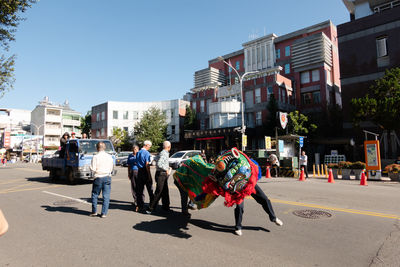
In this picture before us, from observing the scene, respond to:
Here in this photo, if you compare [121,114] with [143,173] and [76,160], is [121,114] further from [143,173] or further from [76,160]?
[143,173]

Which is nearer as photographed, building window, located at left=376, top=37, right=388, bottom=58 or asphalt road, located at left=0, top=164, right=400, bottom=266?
asphalt road, located at left=0, top=164, right=400, bottom=266

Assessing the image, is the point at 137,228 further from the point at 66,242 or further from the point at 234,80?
the point at 234,80

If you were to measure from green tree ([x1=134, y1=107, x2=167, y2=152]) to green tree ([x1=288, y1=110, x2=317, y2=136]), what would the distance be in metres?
21.9

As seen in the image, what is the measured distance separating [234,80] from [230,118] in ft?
43.3

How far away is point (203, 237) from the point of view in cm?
484

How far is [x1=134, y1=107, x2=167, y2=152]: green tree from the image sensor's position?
4275 centimetres

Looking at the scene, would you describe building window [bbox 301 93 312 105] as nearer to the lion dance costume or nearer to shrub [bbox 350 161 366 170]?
shrub [bbox 350 161 366 170]

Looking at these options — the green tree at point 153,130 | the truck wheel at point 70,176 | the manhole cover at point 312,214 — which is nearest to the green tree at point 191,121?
the green tree at point 153,130

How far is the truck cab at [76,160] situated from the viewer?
492 inches

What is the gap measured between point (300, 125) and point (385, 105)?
36.9 feet

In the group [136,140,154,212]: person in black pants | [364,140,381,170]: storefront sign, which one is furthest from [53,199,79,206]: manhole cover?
[364,140,381,170]: storefront sign

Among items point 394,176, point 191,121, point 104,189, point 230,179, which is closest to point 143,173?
point 104,189

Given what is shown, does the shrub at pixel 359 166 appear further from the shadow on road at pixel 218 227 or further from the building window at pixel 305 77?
the building window at pixel 305 77

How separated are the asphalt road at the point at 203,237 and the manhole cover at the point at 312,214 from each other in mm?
149
